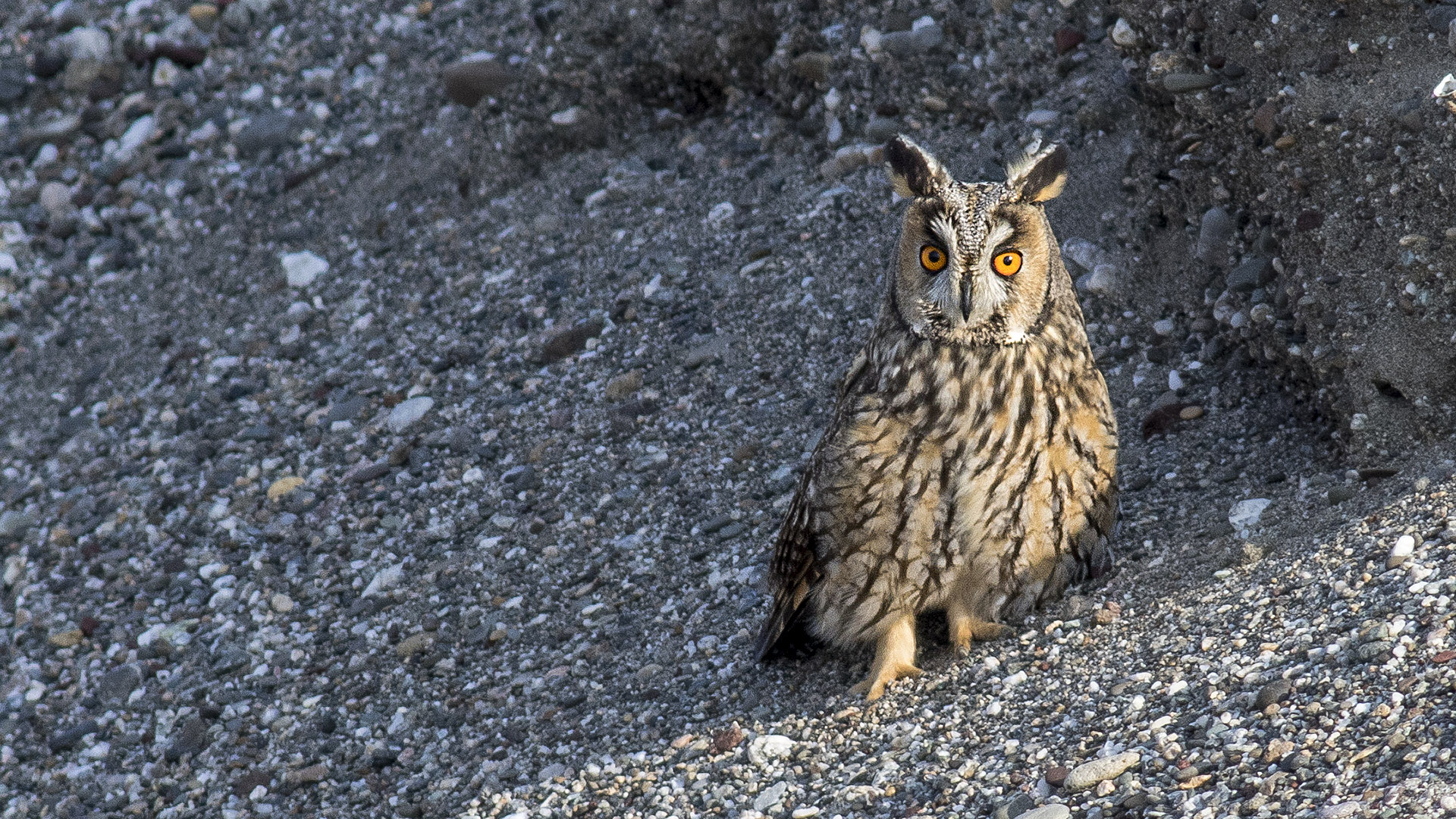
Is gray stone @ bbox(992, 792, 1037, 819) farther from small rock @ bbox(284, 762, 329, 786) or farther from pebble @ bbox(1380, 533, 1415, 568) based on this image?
small rock @ bbox(284, 762, 329, 786)

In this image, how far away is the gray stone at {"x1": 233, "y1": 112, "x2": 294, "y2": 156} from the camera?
722cm

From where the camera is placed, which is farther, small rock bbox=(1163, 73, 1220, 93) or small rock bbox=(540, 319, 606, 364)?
small rock bbox=(540, 319, 606, 364)

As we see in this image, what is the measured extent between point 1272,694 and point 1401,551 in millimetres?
556

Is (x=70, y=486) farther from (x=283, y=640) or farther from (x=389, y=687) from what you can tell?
(x=389, y=687)

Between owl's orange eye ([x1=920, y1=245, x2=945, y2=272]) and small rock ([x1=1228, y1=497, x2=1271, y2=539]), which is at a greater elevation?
owl's orange eye ([x1=920, y1=245, x2=945, y2=272])

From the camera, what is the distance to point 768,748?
3.73 m

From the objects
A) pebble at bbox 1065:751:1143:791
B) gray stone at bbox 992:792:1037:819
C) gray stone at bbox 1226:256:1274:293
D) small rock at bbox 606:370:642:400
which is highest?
gray stone at bbox 1226:256:1274:293

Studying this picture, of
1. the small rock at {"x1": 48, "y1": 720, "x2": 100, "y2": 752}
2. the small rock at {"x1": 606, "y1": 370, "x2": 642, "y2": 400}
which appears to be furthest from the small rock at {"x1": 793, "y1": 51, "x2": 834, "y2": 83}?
the small rock at {"x1": 48, "y1": 720, "x2": 100, "y2": 752}

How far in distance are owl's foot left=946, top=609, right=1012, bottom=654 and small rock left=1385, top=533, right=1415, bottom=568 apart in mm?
972

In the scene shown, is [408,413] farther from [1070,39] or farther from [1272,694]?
[1272,694]

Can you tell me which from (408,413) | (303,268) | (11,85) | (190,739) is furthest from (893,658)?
(11,85)

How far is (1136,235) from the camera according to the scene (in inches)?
193

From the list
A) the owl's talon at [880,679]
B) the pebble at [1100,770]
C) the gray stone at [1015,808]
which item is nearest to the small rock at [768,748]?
the owl's talon at [880,679]

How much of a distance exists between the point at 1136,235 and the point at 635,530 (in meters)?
1.95
